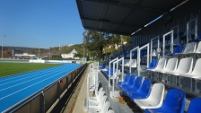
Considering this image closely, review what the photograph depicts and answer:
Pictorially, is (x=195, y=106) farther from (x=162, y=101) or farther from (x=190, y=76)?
(x=190, y=76)

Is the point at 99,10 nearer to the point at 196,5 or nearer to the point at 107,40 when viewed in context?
the point at 196,5

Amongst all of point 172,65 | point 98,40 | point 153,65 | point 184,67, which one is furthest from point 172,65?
point 98,40

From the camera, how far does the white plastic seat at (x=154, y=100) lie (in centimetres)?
375

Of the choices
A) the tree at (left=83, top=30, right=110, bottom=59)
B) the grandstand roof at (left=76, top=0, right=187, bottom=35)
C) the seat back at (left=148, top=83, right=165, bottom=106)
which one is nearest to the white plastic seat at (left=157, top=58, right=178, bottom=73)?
the seat back at (left=148, top=83, right=165, bottom=106)

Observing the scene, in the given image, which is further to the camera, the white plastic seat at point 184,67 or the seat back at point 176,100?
the white plastic seat at point 184,67

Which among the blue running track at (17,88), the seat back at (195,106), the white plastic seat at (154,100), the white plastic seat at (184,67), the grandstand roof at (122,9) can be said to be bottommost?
the blue running track at (17,88)

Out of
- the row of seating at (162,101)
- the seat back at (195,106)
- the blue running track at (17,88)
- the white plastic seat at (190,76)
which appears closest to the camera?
the seat back at (195,106)

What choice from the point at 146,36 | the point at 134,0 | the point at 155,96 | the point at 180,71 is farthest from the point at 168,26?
the point at 155,96

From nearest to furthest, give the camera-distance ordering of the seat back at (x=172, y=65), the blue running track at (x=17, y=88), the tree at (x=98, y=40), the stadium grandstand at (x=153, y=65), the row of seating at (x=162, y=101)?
the row of seating at (x=162, y=101)
the stadium grandstand at (x=153, y=65)
the seat back at (x=172, y=65)
the blue running track at (x=17, y=88)
the tree at (x=98, y=40)

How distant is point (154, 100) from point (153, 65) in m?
3.44

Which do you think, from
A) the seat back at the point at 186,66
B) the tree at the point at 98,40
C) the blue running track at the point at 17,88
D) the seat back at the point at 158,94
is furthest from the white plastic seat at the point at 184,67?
the tree at the point at 98,40

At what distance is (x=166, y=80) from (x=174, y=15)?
6.39 m

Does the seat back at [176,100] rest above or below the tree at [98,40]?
below

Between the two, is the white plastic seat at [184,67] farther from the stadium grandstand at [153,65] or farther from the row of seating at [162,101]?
the row of seating at [162,101]
